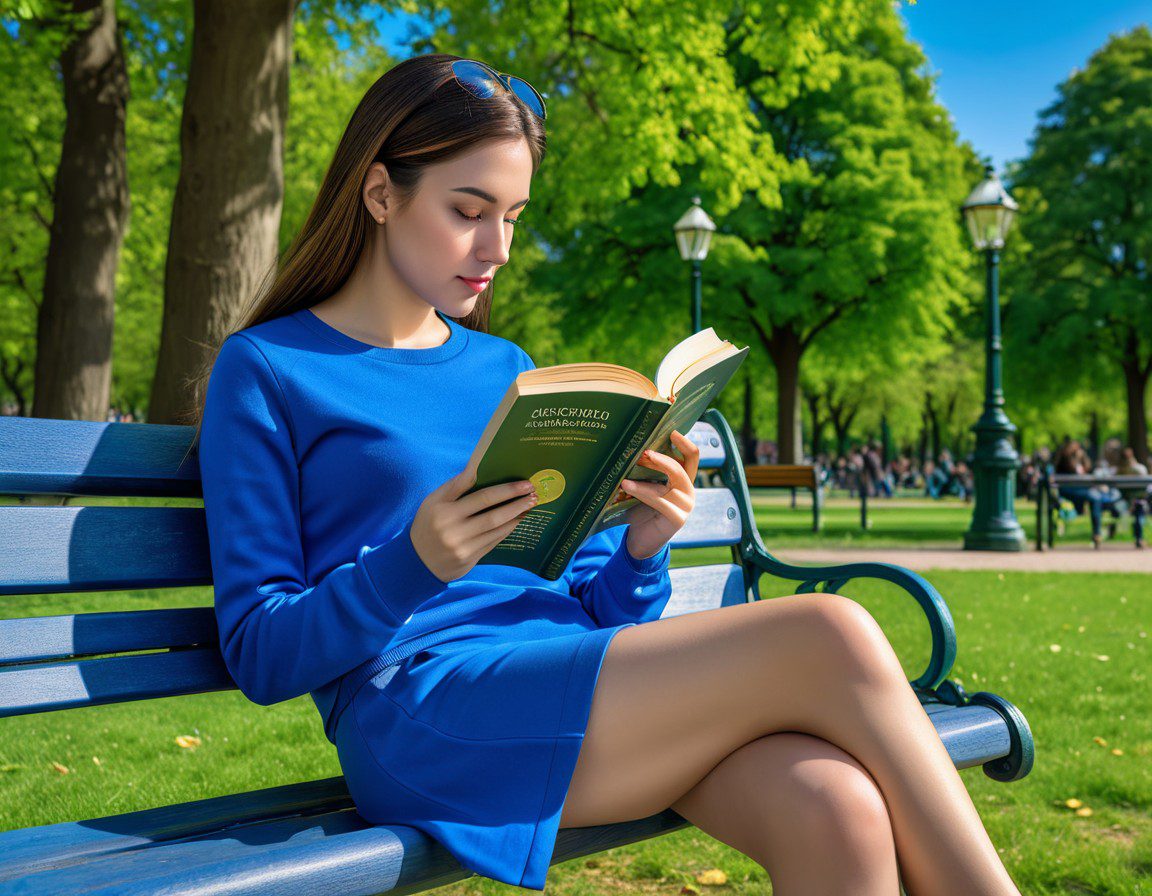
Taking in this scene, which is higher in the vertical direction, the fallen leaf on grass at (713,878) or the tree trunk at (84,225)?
the tree trunk at (84,225)

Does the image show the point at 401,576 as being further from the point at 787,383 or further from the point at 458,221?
the point at 787,383

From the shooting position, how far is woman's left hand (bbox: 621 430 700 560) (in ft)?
6.82

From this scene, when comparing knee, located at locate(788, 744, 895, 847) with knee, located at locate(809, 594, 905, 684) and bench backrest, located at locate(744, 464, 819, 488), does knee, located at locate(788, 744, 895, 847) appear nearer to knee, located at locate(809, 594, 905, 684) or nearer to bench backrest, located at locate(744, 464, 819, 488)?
knee, located at locate(809, 594, 905, 684)

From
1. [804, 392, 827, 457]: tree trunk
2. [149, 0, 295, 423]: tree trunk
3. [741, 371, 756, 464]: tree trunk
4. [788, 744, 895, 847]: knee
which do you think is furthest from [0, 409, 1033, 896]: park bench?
[804, 392, 827, 457]: tree trunk

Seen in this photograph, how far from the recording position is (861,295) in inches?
923

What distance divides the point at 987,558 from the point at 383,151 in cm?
1078

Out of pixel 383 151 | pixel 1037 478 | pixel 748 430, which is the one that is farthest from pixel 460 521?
pixel 748 430

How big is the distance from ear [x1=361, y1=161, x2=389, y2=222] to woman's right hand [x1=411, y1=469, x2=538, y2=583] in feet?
2.28

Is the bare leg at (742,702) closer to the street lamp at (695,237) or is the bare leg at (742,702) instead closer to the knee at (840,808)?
the knee at (840,808)

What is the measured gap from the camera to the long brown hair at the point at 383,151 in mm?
2125

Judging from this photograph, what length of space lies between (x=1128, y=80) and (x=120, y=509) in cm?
3427

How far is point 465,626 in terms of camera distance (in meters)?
2.05

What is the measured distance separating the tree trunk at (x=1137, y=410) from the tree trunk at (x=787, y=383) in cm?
916

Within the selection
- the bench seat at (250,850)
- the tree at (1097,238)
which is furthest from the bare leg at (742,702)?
the tree at (1097,238)
